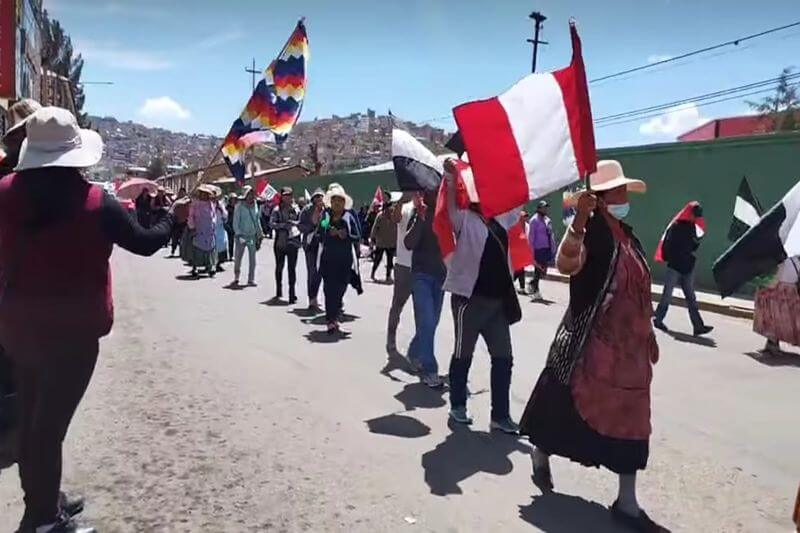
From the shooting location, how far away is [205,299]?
11.8m

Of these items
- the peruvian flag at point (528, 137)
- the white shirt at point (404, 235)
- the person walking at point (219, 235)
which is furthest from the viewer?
the person walking at point (219, 235)

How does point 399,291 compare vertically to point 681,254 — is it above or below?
below

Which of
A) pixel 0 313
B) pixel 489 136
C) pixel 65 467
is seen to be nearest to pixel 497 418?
pixel 489 136

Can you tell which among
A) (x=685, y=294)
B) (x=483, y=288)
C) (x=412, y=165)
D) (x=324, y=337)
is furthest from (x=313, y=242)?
(x=483, y=288)

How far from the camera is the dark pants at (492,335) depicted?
16.9 feet

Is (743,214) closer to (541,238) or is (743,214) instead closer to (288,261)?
(541,238)

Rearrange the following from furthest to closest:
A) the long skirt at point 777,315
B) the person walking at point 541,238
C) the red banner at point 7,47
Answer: the red banner at point 7,47, the person walking at point 541,238, the long skirt at point 777,315

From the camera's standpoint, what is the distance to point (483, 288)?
514 cm

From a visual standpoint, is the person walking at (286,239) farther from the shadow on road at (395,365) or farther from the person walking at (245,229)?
the shadow on road at (395,365)

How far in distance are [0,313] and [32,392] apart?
37 centimetres

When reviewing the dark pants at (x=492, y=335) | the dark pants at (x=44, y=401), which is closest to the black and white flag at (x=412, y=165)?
the dark pants at (x=492, y=335)

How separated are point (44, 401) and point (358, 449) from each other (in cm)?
219

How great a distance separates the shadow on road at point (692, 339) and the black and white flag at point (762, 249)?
597 cm

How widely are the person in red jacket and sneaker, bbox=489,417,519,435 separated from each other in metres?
2.86
